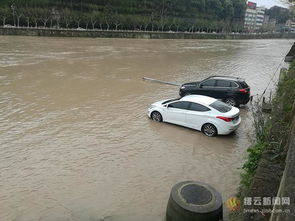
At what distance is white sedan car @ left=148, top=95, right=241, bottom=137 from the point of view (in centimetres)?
1054

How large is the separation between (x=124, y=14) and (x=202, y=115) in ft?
223

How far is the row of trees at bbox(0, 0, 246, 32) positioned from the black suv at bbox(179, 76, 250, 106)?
48356 mm

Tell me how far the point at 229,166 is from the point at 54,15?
6032cm

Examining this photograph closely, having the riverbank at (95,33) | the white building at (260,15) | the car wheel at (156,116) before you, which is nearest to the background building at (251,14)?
the white building at (260,15)

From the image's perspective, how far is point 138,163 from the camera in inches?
345

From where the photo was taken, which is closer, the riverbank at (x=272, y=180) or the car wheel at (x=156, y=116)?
the riverbank at (x=272, y=180)

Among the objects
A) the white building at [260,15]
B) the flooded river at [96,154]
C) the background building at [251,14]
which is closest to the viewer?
the flooded river at [96,154]

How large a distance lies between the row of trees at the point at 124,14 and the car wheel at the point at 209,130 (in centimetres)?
5146

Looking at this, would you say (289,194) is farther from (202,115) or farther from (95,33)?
(95,33)

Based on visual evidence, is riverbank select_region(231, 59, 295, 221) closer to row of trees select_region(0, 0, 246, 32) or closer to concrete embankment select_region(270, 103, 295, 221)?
concrete embankment select_region(270, 103, 295, 221)

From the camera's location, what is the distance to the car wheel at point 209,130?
10716 millimetres

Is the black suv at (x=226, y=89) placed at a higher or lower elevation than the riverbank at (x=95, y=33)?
lower

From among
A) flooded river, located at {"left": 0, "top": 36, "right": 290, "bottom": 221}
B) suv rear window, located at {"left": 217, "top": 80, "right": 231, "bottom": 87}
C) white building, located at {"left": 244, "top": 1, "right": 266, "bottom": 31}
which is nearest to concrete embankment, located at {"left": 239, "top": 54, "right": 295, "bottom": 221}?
flooded river, located at {"left": 0, "top": 36, "right": 290, "bottom": 221}

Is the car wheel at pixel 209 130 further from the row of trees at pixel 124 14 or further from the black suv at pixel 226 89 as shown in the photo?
the row of trees at pixel 124 14
